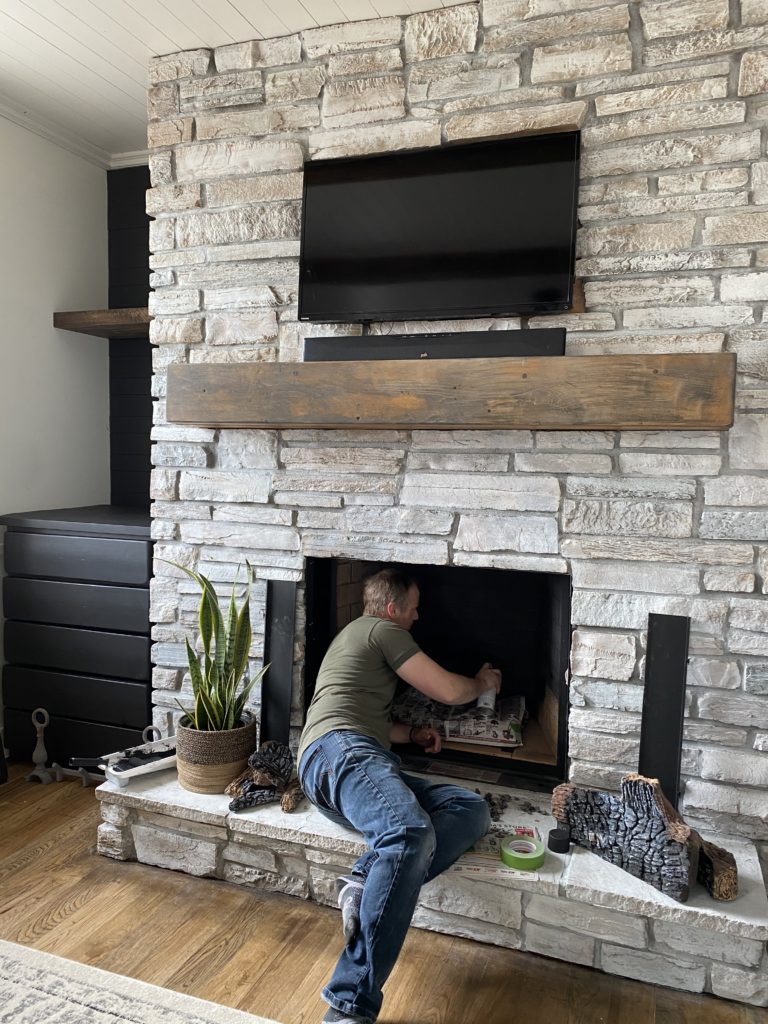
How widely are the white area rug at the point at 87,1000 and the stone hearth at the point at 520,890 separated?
48 centimetres

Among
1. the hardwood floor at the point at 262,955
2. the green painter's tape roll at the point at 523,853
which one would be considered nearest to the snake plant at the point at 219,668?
the hardwood floor at the point at 262,955

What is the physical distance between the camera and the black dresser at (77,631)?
2934mm

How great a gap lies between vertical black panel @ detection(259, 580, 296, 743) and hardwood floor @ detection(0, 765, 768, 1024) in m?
0.52

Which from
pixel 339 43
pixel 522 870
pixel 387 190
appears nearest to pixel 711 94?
pixel 387 190

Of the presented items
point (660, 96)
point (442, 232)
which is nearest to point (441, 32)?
point (442, 232)

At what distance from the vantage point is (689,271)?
2.16 metres

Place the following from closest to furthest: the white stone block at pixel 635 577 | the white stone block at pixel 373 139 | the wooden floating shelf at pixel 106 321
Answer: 1. the white stone block at pixel 635 577
2. the white stone block at pixel 373 139
3. the wooden floating shelf at pixel 106 321

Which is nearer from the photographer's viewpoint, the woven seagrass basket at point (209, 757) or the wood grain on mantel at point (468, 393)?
the wood grain on mantel at point (468, 393)

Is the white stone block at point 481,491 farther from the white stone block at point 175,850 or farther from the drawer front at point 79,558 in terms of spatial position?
the white stone block at point 175,850

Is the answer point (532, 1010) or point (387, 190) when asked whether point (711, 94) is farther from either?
point (532, 1010)

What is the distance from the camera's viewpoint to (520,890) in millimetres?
2016

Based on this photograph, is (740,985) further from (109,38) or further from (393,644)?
(109,38)

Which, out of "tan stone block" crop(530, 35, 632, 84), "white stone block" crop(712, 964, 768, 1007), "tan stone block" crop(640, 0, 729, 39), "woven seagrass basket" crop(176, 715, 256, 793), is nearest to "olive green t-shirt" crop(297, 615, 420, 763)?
"woven seagrass basket" crop(176, 715, 256, 793)

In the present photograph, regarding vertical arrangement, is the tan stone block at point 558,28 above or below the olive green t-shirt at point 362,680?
above
